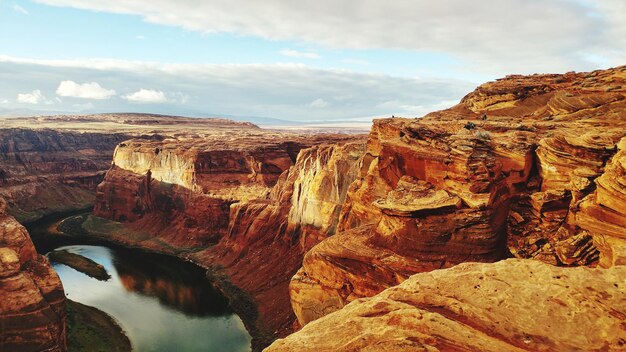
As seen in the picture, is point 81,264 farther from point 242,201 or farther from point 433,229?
point 433,229


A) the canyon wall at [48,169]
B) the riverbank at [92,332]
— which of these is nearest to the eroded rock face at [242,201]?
the riverbank at [92,332]

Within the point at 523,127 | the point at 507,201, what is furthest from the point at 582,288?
the point at 523,127

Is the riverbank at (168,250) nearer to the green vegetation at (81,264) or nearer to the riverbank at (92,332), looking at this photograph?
the green vegetation at (81,264)

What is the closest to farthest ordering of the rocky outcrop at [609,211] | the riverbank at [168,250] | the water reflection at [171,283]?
the rocky outcrop at [609,211]
the riverbank at [168,250]
the water reflection at [171,283]

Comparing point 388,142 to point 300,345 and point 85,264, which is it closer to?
point 300,345

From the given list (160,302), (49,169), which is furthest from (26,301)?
(49,169)

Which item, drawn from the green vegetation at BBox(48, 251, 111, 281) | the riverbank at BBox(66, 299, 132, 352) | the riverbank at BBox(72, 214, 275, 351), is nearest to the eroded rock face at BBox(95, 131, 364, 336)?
the riverbank at BBox(72, 214, 275, 351)
